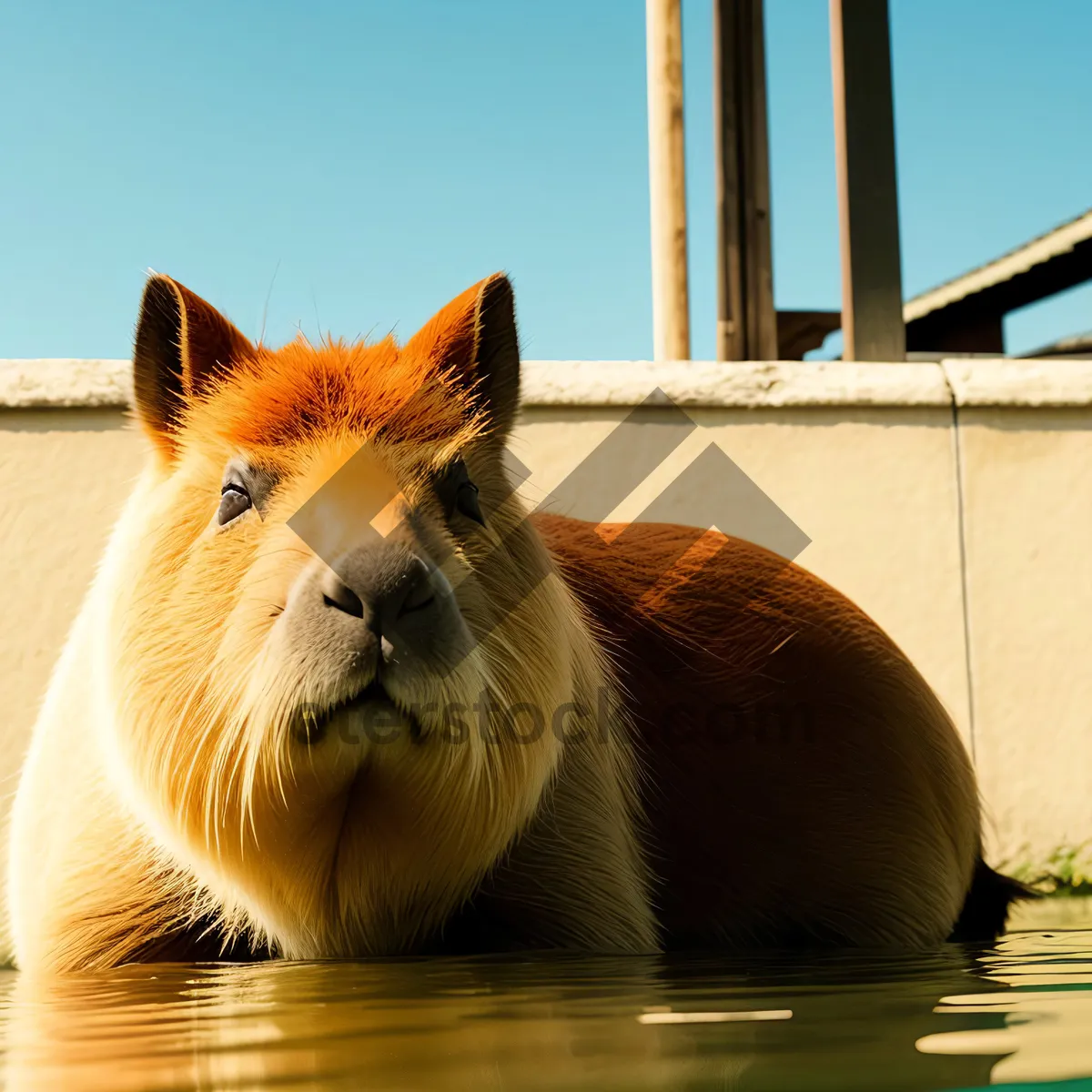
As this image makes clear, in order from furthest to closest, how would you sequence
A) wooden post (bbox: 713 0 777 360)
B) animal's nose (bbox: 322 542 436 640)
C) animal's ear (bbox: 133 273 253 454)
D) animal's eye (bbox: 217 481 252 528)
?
wooden post (bbox: 713 0 777 360)
animal's ear (bbox: 133 273 253 454)
animal's eye (bbox: 217 481 252 528)
animal's nose (bbox: 322 542 436 640)

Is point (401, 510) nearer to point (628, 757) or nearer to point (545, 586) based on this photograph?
point (545, 586)

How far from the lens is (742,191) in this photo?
16.2ft

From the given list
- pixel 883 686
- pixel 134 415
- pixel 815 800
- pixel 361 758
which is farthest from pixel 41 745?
pixel 883 686

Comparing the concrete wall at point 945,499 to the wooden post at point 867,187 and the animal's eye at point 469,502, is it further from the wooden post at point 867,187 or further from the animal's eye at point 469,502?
the animal's eye at point 469,502

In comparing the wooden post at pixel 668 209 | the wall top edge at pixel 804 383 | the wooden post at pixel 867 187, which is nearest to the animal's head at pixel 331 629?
the wall top edge at pixel 804 383

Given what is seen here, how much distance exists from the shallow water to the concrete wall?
1.91 metres

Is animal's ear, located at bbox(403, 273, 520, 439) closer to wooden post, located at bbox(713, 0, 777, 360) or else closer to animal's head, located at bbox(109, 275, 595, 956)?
animal's head, located at bbox(109, 275, 595, 956)

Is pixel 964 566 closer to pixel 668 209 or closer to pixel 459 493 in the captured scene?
pixel 668 209

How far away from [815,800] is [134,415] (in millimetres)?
1790

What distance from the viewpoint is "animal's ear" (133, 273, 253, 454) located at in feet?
8.61

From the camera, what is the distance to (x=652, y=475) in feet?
13.5

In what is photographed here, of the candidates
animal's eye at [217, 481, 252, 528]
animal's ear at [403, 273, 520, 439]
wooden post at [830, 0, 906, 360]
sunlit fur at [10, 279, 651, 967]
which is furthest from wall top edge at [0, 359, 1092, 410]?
animal's eye at [217, 481, 252, 528]

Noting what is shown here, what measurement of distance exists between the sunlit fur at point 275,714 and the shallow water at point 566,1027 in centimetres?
22

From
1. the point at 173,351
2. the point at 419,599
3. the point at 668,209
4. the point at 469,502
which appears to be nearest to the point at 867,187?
the point at 668,209
